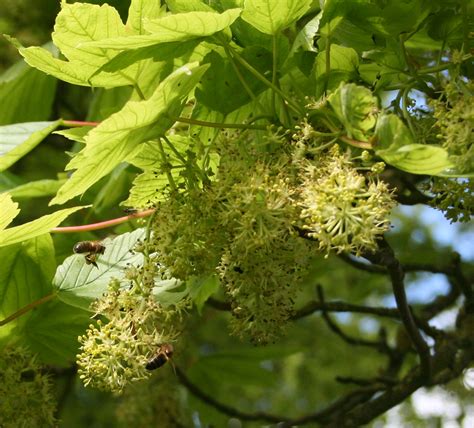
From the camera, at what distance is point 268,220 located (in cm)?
126

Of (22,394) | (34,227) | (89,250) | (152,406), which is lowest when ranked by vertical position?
(152,406)

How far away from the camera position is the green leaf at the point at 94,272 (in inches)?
61.7

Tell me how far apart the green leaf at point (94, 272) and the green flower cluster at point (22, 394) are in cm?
19

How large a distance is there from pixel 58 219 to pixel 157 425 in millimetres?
1503

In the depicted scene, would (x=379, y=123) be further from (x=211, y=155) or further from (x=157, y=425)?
(x=157, y=425)

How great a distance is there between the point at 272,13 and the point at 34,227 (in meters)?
0.56

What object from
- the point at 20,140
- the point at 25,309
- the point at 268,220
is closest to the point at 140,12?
the point at 20,140

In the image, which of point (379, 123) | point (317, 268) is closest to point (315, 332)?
point (317, 268)

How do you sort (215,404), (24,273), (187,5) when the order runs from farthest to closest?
(215,404)
(24,273)
(187,5)

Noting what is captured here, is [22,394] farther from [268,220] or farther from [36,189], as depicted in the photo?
[268,220]

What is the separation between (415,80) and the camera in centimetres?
144

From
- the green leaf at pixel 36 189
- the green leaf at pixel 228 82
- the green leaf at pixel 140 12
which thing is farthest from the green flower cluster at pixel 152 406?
the green leaf at pixel 140 12

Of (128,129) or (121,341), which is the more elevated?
(128,129)

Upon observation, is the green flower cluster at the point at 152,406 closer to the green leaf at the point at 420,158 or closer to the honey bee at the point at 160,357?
the honey bee at the point at 160,357
